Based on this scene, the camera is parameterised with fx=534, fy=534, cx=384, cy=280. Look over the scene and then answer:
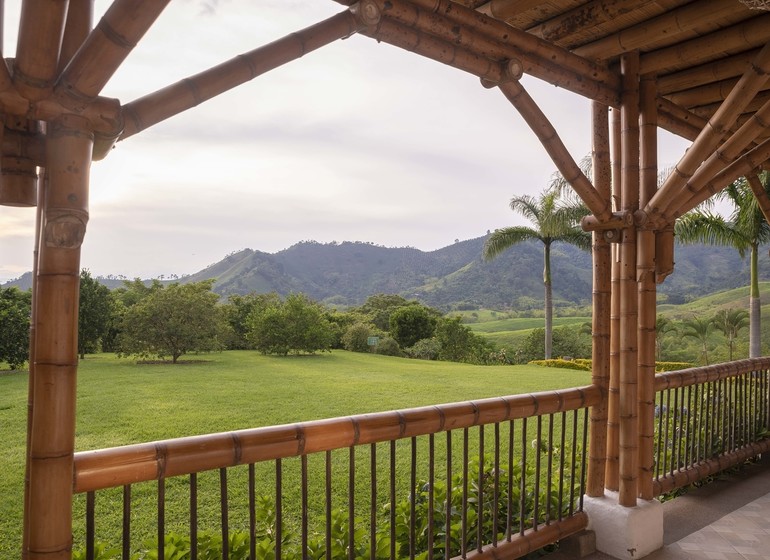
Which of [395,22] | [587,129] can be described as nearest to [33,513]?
[395,22]

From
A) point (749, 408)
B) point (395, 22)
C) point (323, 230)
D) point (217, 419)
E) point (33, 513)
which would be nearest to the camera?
point (33, 513)

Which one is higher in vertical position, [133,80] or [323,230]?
[323,230]

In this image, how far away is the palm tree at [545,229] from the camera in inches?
585

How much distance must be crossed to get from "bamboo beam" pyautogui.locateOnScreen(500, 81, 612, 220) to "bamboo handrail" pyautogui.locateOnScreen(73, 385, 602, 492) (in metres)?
0.88

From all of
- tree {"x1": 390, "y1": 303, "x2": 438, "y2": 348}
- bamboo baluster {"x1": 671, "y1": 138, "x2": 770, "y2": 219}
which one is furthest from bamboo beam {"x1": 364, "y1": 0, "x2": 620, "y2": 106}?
tree {"x1": 390, "y1": 303, "x2": 438, "y2": 348}

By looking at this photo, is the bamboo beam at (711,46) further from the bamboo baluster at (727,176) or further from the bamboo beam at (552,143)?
the bamboo beam at (552,143)

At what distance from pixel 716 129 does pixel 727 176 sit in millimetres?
512

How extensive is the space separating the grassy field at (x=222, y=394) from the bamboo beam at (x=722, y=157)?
4.36 meters

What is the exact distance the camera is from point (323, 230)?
78062 mm

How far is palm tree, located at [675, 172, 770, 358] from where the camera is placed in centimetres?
1005

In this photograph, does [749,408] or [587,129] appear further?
[749,408]

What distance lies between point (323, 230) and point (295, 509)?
74.7 metres

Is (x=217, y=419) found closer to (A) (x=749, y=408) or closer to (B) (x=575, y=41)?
(A) (x=749, y=408)

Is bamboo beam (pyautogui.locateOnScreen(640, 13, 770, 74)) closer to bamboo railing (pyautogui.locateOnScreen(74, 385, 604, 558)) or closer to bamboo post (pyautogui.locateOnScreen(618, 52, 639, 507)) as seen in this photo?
bamboo post (pyautogui.locateOnScreen(618, 52, 639, 507))
